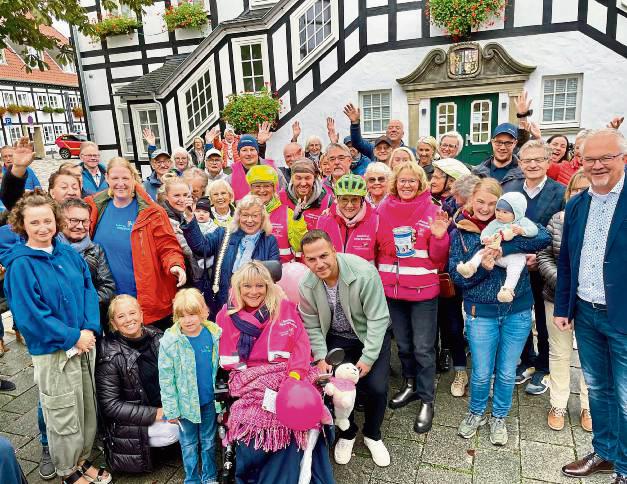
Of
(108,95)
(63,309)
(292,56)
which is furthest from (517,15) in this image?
(108,95)

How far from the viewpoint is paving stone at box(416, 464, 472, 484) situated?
10.7ft

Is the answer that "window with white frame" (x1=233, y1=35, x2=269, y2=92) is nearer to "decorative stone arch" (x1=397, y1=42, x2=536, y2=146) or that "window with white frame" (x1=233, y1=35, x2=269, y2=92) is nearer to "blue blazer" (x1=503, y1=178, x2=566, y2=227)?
"decorative stone arch" (x1=397, y1=42, x2=536, y2=146)

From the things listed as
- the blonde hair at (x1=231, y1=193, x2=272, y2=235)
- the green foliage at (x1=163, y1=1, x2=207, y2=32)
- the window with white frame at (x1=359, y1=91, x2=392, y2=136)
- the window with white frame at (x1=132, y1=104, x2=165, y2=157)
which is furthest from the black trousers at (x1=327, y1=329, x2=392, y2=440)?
the green foliage at (x1=163, y1=1, x2=207, y2=32)

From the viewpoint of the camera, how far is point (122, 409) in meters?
3.40

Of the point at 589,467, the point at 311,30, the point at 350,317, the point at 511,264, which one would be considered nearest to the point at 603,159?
the point at 511,264

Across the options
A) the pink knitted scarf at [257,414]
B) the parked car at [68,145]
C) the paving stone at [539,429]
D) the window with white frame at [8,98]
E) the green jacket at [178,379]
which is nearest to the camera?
the pink knitted scarf at [257,414]

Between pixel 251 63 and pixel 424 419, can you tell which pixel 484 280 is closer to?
pixel 424 419

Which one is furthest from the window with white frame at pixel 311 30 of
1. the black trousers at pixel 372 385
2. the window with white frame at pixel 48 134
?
the window with white frame at pixel 48 134

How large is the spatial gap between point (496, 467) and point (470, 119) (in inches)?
414

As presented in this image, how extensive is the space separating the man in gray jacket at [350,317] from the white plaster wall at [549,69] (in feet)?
33.3

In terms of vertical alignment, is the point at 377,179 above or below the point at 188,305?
above

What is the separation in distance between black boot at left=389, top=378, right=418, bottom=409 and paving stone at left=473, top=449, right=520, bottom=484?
76cm

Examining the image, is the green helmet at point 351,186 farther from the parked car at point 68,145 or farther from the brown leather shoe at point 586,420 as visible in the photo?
the parked car at point 68,145

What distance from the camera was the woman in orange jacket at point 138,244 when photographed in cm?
386
